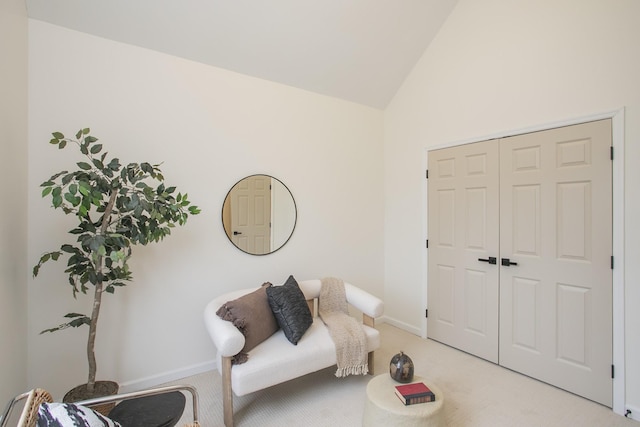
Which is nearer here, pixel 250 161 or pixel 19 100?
pixel 19 100

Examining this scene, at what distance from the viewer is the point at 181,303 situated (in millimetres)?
2654

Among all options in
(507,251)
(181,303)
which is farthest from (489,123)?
(181,303)

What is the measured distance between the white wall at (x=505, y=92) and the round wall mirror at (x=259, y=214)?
146 centimetres

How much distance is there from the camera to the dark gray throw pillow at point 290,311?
7.67 ft

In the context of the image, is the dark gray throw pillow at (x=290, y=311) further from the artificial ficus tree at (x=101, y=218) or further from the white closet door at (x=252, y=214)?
the artificial ficus tree at (x=101, y=218)

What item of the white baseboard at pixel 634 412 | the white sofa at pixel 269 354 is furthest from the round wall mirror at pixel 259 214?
the white baseboard at pixel 634 412

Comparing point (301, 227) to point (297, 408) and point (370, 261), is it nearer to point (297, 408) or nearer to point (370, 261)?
point (370, 261)

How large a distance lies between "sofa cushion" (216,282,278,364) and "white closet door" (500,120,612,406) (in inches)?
85.0

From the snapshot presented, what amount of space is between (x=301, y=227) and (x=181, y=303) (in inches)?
53.4

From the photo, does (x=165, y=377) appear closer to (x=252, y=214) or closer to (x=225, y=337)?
(x=225, y=337)

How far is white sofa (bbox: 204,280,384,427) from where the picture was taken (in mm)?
1983

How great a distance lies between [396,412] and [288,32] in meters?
3.05

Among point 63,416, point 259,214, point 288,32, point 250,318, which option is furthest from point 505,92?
point 63,416

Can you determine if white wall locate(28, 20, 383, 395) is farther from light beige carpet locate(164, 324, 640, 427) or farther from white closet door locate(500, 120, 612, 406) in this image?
white closet door locate(500, 120, 612, 406)
